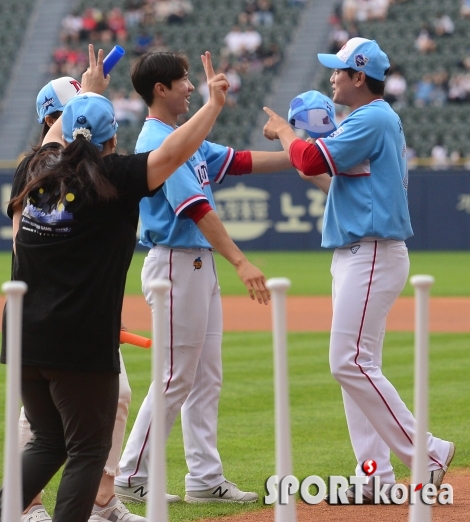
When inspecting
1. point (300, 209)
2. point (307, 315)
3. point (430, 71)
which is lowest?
point (307, 315)

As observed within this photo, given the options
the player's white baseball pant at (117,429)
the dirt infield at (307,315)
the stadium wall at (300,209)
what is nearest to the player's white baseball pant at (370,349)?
the player's white baseball pant at (117,429)

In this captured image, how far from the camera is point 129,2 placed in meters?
30.4

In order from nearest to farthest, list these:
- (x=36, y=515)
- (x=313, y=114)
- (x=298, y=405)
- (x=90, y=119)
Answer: (x=90, y=119) → (x=36, y=515) → (x=313, y=114) → (x=298, y=405)

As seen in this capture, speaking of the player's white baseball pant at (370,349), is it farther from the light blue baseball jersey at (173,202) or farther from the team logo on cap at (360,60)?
the team logo on cap at (360,60)

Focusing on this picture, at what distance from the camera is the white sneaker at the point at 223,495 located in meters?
5.01

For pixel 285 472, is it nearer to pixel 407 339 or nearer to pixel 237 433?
pixel 237 433

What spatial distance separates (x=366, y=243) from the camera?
4.88m

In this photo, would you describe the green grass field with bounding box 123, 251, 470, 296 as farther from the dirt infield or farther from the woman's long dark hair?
the woman's long dark hair

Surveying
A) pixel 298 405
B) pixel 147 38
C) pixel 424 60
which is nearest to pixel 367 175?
pixel 298 405

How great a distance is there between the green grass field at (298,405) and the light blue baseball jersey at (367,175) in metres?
1.44

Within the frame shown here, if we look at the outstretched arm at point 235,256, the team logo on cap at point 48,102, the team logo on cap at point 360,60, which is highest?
the team logo on cap at point 360,60

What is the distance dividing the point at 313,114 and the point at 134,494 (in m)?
2.17

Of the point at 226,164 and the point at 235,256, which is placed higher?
the point at 226,164

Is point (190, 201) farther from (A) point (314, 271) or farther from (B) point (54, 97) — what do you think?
(A) point (314, 271)
